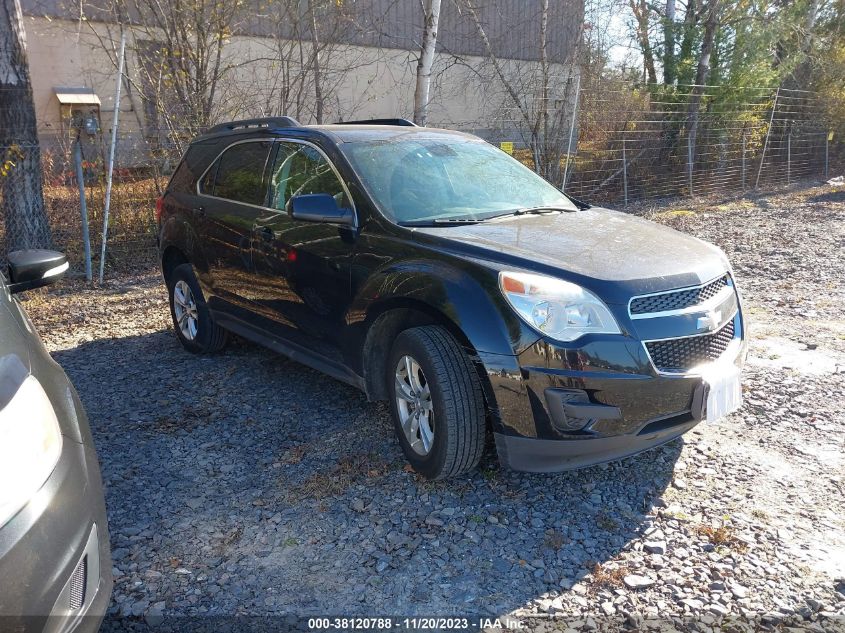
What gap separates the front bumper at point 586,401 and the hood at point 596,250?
0.30 metres

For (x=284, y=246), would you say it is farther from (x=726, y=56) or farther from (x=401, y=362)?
(x=726, y=56)

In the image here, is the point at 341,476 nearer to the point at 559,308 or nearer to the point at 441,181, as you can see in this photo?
the point at 559,308

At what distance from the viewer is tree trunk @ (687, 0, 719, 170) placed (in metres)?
14.0

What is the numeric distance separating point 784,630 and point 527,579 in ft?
3.07

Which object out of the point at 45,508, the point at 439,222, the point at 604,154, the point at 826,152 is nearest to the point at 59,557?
the point at 45,508

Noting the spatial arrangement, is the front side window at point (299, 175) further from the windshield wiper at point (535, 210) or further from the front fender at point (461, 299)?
the windshield wiper at point (535, 210)

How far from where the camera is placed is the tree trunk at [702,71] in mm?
13969

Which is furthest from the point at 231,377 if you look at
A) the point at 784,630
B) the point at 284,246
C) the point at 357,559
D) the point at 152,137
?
the point at 152,137

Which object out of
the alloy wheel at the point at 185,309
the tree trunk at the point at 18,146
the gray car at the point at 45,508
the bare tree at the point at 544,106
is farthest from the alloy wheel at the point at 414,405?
the bare tree at the point at 544,106

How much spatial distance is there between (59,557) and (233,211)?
3286mm

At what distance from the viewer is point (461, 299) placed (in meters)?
3.18

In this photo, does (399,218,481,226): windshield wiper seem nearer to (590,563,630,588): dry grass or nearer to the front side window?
the front side window

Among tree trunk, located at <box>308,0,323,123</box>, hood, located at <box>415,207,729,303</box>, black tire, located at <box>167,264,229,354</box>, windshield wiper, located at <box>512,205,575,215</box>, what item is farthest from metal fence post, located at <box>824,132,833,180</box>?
black tire, located at <box>167,264,229,354</box>

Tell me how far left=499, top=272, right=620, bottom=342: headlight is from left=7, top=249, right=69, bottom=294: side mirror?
214cm
